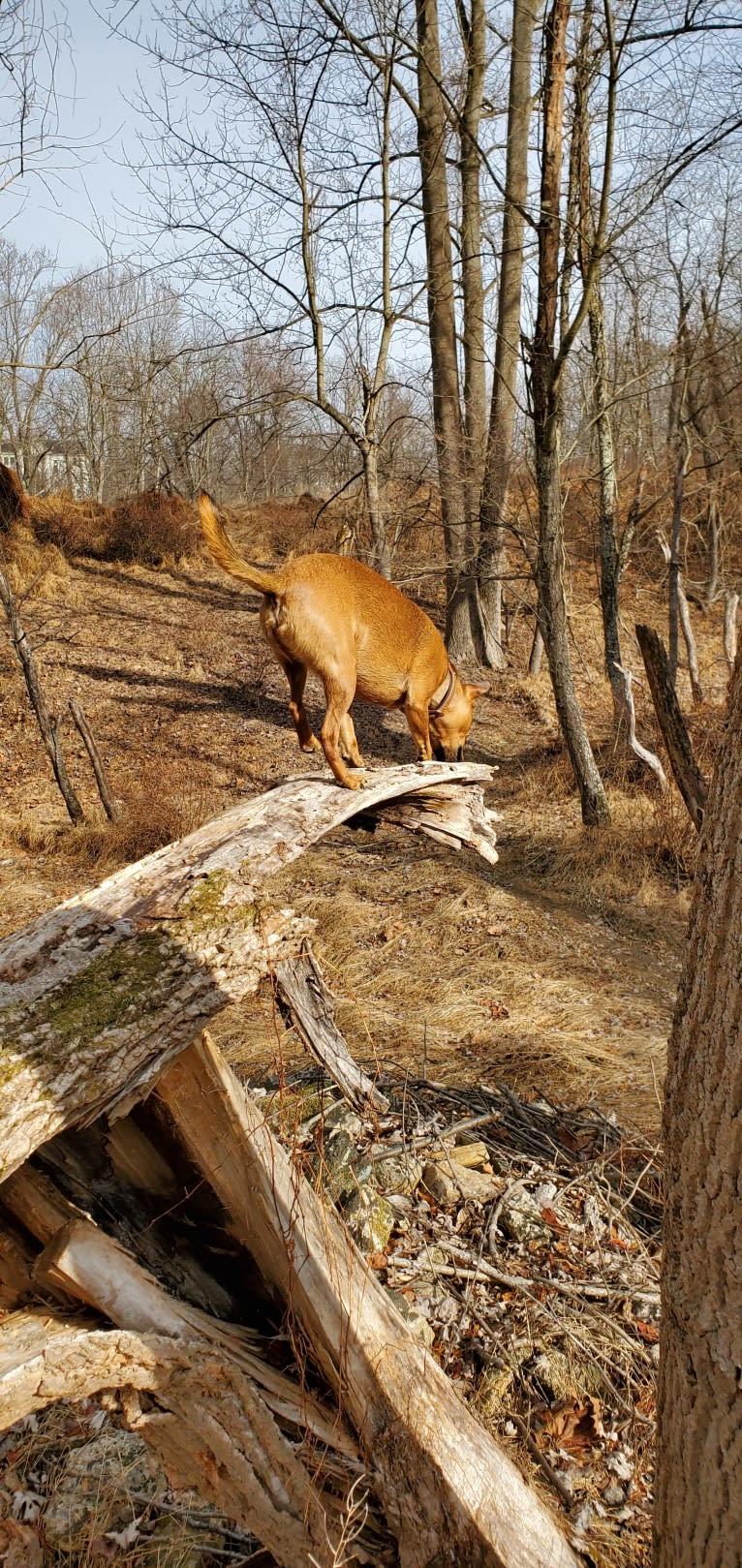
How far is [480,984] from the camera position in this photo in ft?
25.3

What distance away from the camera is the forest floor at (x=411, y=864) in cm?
657

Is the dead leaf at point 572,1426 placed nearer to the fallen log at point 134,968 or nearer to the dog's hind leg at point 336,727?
the fallen log at point 134,968

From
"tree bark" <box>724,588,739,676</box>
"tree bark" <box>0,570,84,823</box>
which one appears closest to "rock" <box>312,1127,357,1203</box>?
"tree bark" <box>0,570,84,823</box>

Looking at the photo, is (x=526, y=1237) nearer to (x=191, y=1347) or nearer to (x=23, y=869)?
(x=191, y=1347)

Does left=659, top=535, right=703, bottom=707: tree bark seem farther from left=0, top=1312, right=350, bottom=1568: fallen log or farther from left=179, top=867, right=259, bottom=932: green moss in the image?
left=0, top=1312, right=350, bottom=1568: fallen log

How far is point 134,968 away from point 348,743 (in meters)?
2.46

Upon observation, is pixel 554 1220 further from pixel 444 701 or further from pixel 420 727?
pixel 444 701

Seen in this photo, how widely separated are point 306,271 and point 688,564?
15.9 meters

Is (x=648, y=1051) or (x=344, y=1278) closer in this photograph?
(x=344, y=1278)

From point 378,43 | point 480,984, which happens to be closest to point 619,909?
point 480,984

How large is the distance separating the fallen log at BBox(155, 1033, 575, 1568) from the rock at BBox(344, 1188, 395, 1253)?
30.6 inches

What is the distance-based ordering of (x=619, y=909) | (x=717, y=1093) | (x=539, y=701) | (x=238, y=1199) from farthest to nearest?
1. (x=539, y=701)
2. (x=619, y=909)
3. (x=238, y=1199)
4. (x=717, y=1093)

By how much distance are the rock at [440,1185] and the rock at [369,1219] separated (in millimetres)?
290

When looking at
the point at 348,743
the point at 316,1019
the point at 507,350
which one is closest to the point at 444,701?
the point at 348,743
